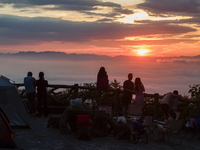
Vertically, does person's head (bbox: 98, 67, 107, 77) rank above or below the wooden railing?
above

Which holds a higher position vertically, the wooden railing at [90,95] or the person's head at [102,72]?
the person's head at [102,72]

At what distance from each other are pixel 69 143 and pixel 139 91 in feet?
17.0

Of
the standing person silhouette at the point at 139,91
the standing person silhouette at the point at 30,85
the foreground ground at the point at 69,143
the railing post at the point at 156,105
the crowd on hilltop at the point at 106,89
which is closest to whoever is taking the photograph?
the foreground ground at the point at 69,143

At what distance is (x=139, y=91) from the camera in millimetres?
13492

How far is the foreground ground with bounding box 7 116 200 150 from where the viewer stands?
8.80 m

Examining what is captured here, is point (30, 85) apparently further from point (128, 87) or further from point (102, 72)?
point (128, 87)

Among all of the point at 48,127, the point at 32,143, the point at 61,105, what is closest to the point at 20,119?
the point at 48,127

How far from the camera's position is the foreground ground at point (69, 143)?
880 centimetres

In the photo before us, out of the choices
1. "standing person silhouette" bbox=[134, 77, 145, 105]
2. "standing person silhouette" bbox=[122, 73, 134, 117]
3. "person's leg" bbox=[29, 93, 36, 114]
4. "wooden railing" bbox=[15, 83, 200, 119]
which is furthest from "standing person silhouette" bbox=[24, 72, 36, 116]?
"standing person silhouette" bbox=[134, 77, 145, 105]

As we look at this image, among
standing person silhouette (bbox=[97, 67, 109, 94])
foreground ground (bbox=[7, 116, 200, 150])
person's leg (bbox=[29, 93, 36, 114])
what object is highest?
standing person silhouette (bbox=[97, 67, 109, 94])

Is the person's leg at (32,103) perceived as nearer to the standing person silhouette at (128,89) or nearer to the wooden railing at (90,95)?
the wooden railing at (90,95)

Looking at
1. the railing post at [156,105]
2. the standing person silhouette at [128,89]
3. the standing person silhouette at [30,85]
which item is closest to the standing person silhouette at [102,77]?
the standing person silhouette at [128,89]

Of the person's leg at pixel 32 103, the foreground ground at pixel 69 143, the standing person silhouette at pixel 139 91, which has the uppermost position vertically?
the standing person silhouette at pixel 139 91

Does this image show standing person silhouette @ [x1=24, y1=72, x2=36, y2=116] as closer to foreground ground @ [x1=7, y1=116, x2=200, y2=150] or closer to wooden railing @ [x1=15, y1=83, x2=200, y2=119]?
wooden railing @ [x1=15, y1=83, x2=200, y2=119]
